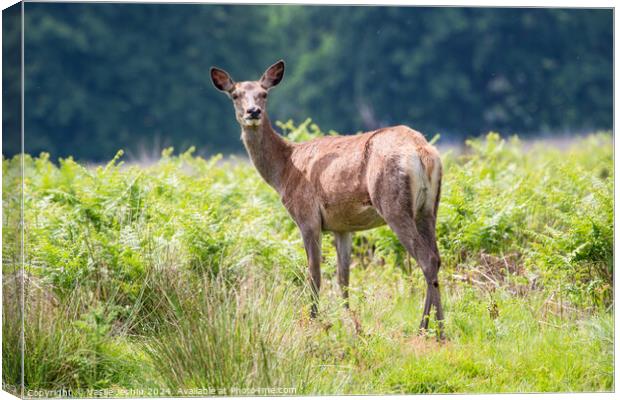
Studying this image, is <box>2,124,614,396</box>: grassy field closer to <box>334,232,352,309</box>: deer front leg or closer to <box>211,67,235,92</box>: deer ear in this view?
<box>334,232,352,309</box>: deer front leg

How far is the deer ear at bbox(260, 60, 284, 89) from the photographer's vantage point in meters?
9.89

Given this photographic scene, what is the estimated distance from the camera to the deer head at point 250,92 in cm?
976

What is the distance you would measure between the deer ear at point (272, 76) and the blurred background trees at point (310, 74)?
17.6 m

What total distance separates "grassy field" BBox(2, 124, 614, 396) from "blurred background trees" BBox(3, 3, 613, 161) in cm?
1649

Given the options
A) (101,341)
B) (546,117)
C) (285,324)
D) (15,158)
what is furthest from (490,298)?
(546,117)

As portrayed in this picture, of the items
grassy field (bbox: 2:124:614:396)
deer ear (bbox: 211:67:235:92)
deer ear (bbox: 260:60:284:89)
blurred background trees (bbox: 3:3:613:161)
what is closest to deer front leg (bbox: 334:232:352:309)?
grassy field (bbox: 2:124:614:396)

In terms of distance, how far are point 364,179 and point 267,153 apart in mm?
1383

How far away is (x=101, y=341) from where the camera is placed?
790cm

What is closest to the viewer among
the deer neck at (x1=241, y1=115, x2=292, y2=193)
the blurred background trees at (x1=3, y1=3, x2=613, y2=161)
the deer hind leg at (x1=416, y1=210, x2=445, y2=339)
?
the deer hind leg at (x1=416, y1=210, x2=445, y2=339)

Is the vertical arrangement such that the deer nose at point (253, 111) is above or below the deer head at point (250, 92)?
below

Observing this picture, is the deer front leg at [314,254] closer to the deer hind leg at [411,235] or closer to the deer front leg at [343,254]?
the deer front leg at [343,254]

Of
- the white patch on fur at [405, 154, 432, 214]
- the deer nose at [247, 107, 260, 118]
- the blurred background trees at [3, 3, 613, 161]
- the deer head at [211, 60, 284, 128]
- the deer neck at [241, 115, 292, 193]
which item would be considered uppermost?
the blurred background trees at [3, 3, 613, 161]

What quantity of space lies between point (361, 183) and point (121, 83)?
69.7ft

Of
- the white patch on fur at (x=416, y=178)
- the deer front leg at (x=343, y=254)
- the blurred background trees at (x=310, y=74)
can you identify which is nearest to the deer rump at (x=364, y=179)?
the white patch on fur at (x=416, y=178)
